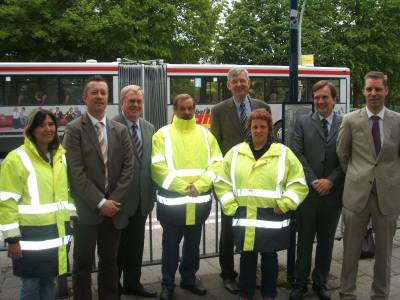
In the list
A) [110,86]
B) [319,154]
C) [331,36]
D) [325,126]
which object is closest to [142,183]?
[319,154]

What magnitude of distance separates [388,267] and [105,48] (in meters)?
17.5

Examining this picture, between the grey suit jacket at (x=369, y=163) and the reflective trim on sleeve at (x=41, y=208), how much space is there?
239 cm

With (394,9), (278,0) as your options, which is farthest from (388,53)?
(278,0)

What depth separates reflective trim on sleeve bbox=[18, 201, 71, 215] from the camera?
3.35m

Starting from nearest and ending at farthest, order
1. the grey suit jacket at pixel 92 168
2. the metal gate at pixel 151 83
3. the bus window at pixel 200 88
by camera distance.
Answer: the grey suit jacket at pixel 92 168
the metal gate at pixel 151 83
the bus window at pixel 200 88

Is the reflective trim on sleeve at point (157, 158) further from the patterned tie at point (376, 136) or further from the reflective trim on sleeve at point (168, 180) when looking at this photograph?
the patterned tie at point (376, 136)

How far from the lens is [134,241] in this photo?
4379 millimetres

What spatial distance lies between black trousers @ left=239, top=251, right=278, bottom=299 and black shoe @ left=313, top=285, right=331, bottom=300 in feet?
1.88

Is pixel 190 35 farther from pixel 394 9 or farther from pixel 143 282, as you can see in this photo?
pixel 143 282

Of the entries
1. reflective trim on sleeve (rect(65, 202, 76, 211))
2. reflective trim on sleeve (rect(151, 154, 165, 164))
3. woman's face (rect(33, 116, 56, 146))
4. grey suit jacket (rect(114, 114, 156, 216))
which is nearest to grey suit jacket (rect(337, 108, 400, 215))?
reflective trim on sleeve (rect(151, 154, 165, 164))

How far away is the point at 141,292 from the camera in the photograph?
4453 millimetres

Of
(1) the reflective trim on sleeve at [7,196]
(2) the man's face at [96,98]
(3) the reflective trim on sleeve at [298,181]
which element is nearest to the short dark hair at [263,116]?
(3) the reflective trim on sleeve at [298,181]

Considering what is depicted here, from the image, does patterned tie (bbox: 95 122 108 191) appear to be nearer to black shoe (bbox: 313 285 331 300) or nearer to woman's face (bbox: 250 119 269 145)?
woman's face (bbox: 250 119 269 145)

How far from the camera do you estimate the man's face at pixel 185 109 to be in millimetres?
4238
